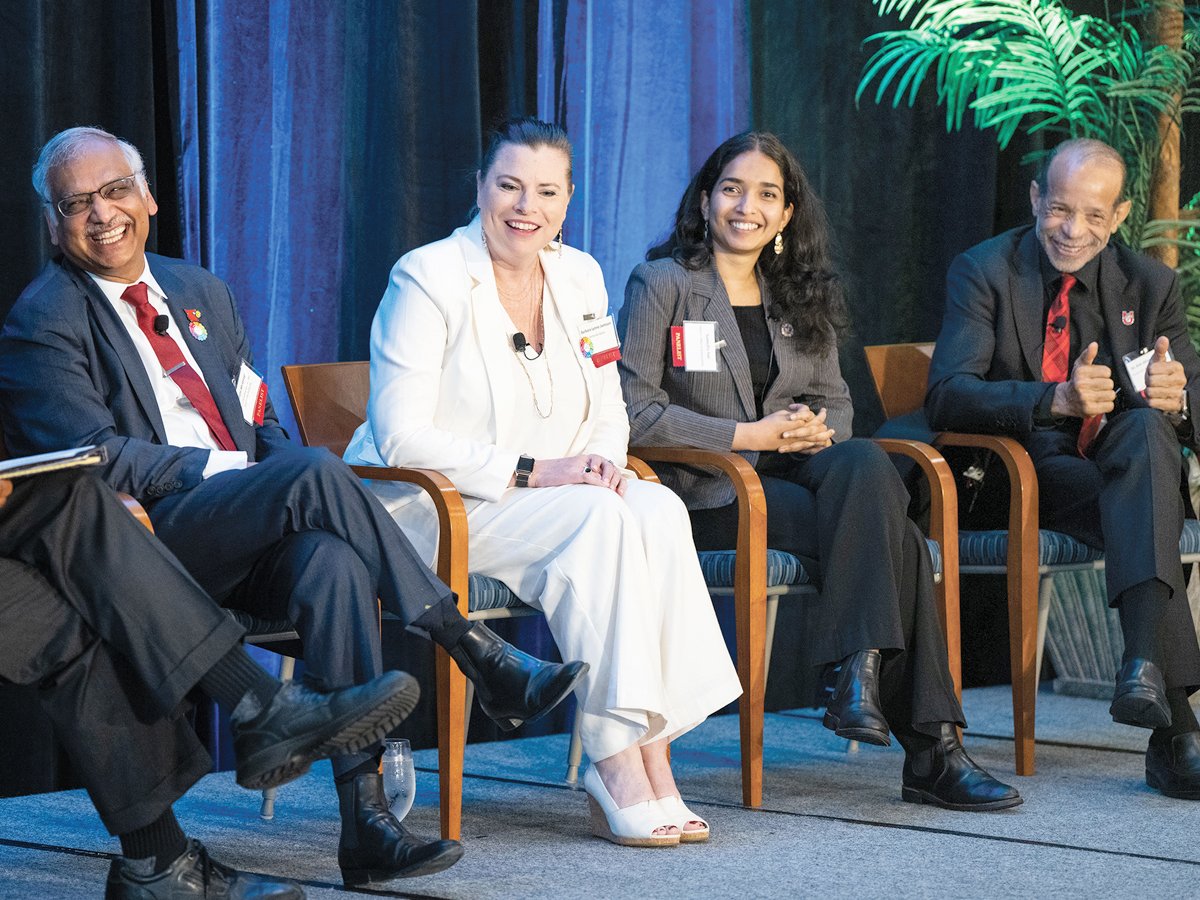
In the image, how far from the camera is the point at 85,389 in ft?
9.04

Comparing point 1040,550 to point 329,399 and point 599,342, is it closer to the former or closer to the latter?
point 599,342

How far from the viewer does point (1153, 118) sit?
4582 mm

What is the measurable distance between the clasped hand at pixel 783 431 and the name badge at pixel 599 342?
1.04ft

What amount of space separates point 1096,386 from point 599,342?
1074 millimetres

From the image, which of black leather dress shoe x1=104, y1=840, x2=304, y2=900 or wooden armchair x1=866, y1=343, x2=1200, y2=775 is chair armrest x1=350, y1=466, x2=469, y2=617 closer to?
black leather dress shoe x1=104, y1=840, x2=304, y2=900

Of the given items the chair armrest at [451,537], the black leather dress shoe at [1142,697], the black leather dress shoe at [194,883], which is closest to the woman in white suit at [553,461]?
the chair armrest at [451,537]

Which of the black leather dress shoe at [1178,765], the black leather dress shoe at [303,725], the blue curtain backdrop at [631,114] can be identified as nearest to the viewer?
the black leather dress shoe at [303,725]

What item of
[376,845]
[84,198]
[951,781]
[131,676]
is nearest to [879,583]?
[951,781]

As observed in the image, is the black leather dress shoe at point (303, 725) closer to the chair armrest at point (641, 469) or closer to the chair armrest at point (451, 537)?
the chair armrest at point (451, 537)

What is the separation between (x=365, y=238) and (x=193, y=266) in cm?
79

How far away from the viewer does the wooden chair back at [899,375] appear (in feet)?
13.1

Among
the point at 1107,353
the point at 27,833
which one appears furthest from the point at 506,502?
the point at 1107,353

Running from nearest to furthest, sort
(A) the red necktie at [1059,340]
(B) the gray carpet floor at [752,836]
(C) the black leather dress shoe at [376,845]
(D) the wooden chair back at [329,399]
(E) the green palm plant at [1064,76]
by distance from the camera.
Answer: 1. (C) the black leather dress shoe at [376,845]
2. (B) the gray carpet floor at [752,836]
3. (D) the wooden chair back at [329,399]
4. (A) the red necktie at [1059,340]
5. (E) the green palm plant at [1064,76]

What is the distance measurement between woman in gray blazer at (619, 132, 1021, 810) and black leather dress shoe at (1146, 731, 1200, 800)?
1.21ft
